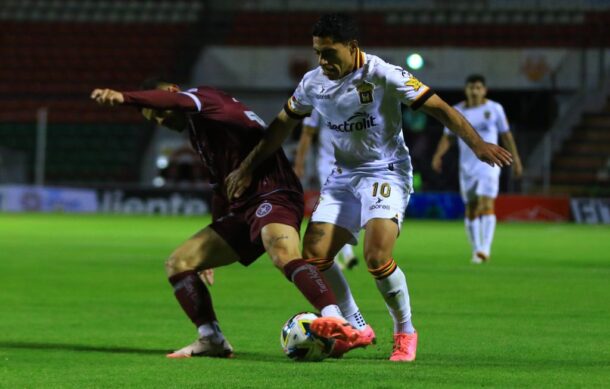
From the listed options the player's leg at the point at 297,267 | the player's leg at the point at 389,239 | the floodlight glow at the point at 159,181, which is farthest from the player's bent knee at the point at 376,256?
the floodlight glow at the point at 159,181

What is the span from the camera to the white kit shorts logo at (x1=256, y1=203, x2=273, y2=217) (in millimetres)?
7109

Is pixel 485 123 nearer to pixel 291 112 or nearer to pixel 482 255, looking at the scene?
pixel 482 255

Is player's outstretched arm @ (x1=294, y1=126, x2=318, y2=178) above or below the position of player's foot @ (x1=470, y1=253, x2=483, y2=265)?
above

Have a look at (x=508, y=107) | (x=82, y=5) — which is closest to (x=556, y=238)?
(x=508, y=107)

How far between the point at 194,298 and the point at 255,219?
584 millimetres

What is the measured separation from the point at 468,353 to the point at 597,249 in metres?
11.7

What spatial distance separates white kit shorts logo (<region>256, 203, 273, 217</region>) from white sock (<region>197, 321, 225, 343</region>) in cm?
68

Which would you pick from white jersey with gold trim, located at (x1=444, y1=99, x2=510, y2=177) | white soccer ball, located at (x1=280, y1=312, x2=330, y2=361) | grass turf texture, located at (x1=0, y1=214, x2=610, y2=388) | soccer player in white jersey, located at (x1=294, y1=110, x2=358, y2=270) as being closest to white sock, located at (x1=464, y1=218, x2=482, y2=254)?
grass turf texture, located at (x1=0, y1=214, x2=610, y2=388)

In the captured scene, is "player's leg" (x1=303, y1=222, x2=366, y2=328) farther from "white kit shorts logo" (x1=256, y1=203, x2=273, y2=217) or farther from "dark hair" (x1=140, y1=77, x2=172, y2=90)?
"dark hair" (x1=140, y1=77, x2=172, y2=90)

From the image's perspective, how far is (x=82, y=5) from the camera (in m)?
41.0

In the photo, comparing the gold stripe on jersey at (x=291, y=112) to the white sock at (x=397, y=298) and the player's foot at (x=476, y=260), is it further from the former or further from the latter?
the player's foot at (x=476, y=260)

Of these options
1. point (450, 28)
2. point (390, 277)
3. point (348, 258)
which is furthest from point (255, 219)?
point (450, 28)

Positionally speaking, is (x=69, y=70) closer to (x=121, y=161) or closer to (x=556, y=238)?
(x=121, y=161)

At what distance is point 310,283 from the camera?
6648 mm
